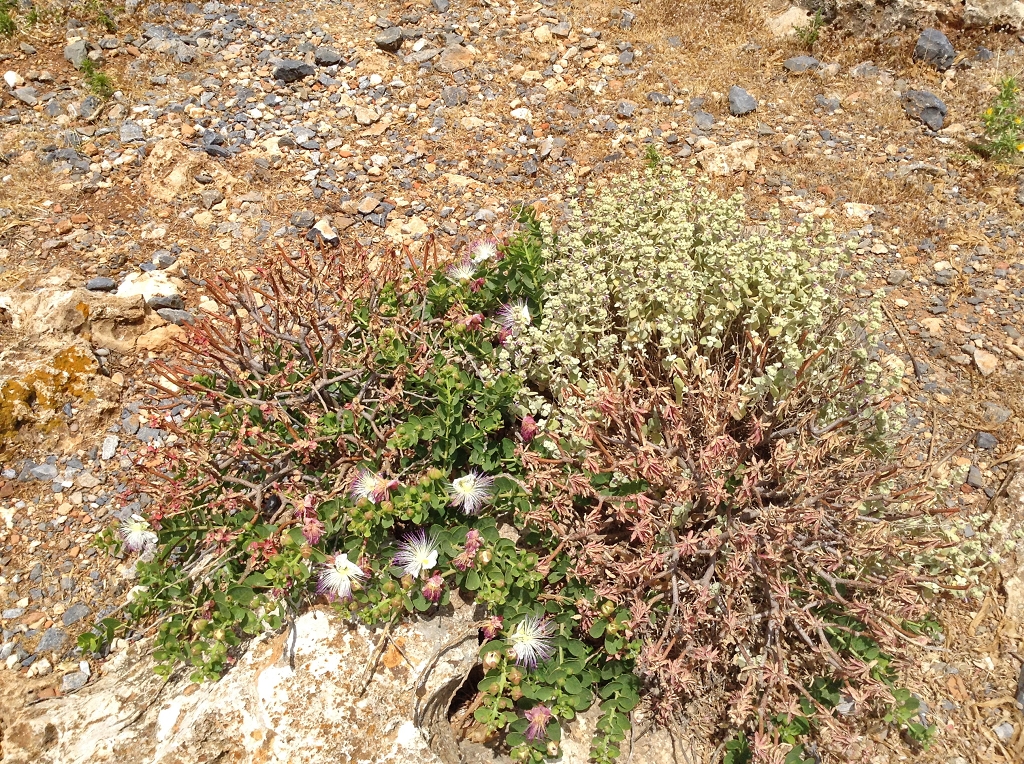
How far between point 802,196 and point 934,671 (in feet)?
9.52

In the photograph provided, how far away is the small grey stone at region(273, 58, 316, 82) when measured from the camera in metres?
5.47

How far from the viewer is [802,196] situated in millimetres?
4664

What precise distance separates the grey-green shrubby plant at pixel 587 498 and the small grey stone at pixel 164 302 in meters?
1.48

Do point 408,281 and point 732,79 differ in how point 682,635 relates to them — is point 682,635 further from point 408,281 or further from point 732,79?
point 732,79

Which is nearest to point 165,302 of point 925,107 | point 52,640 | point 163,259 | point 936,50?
point 163,259

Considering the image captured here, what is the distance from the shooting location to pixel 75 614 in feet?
10.3

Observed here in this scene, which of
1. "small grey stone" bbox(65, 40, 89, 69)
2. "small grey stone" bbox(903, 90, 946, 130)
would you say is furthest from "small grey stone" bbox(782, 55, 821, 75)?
"small grey stone" bbox(65, 40, 89, 69)

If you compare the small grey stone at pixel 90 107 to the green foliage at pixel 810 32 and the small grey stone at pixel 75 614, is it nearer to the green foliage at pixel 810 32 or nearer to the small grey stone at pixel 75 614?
the small grey stone at pixel 75 614

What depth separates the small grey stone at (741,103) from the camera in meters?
5.19

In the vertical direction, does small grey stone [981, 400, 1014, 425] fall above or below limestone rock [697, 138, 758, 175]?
below

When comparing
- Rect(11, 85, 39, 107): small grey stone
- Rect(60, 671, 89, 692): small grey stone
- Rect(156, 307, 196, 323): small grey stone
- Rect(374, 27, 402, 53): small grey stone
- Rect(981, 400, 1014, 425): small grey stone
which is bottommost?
Rect(60, 671, 89, 692): small grey stone

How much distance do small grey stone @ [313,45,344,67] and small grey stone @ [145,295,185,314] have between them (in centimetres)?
238

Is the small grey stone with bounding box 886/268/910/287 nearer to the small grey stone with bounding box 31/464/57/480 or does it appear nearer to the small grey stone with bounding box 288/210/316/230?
the small grey stone with bounding box 288/210/316/230

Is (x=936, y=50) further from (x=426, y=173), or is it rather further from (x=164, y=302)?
(x=164, y=302)
